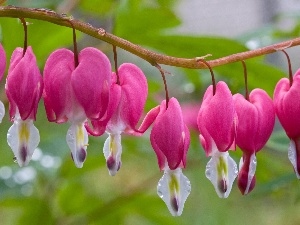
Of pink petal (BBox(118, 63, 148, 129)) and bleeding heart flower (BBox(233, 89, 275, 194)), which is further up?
pink petal (BBox(118, 63, 148, 129))

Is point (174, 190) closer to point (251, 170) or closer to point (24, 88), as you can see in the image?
point (251, 170)

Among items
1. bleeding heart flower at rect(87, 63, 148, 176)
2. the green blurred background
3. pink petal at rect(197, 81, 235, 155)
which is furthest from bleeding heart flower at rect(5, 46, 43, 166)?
the green blurred background

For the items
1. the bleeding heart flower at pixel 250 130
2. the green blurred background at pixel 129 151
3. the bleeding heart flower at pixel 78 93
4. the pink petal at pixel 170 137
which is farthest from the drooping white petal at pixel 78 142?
the green blurred background at pixel 129 151

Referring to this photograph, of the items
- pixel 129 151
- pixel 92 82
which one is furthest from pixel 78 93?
pixel 129 151

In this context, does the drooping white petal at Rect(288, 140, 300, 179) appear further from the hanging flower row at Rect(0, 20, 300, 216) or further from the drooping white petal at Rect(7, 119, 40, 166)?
the drooping white petal at Rect(7, 119, 40, 166)

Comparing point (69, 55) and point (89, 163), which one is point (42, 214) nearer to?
point (89, 163)
